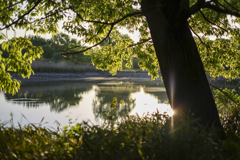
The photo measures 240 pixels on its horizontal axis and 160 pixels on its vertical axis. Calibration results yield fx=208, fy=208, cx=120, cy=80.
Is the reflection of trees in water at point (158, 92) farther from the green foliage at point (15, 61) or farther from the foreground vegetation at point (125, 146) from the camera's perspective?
the foreground vegetation at point (125, 146)

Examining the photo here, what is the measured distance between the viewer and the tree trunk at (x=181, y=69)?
2.90 metres

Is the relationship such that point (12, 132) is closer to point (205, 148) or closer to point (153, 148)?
point (153, 148)

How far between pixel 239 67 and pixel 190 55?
14.0 ft

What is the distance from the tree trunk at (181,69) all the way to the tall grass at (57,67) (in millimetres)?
28582

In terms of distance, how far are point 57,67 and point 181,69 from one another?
105ft

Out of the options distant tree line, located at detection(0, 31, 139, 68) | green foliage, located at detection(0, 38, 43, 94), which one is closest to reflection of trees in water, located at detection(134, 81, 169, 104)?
distant tree line, located at detection(0, 31, 139, 68)

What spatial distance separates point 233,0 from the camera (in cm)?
578

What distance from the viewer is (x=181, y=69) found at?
2934 millimetres

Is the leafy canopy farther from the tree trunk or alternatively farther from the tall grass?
the tall grass

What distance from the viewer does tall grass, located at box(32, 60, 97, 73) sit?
98.2ft

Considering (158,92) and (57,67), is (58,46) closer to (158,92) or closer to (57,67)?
(158,92)

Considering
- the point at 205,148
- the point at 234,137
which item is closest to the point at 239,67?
the point at 234,137

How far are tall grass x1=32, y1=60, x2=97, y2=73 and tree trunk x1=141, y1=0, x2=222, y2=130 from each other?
28582 millimetres

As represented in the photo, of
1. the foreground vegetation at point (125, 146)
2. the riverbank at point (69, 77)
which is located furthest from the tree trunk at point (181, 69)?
the riverbank at point (69, 77)
